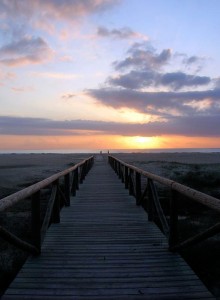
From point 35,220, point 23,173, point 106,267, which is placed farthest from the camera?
point 23,173

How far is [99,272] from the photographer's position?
178 inches

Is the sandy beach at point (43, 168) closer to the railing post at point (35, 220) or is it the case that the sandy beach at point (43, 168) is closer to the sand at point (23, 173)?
the sand at point (23, 173)

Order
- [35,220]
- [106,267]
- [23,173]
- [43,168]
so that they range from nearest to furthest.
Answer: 1. [106,267]
2. [35,220]
3. [23,173]
4. [43,168]

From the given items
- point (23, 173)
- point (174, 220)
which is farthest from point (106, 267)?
point (23, 173)

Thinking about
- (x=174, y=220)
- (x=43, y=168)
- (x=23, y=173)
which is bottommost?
(x=23, y=173)

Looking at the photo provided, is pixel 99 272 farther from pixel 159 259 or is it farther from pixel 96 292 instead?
pixel 159 259

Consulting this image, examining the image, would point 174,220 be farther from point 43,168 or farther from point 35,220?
point 43,168

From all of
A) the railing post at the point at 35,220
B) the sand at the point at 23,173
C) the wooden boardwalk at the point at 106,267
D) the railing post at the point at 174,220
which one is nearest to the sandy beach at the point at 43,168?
the sand at the point at 23,173

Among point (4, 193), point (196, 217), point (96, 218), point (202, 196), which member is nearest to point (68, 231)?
point (96, 218)

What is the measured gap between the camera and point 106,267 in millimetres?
4723

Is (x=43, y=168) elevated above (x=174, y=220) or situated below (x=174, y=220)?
below

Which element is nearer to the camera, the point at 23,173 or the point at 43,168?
the point at 23,173

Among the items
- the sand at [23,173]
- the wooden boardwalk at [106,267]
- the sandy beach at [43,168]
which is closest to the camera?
the wooden boardwalk at [106,267]

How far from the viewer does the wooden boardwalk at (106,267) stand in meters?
3.93
